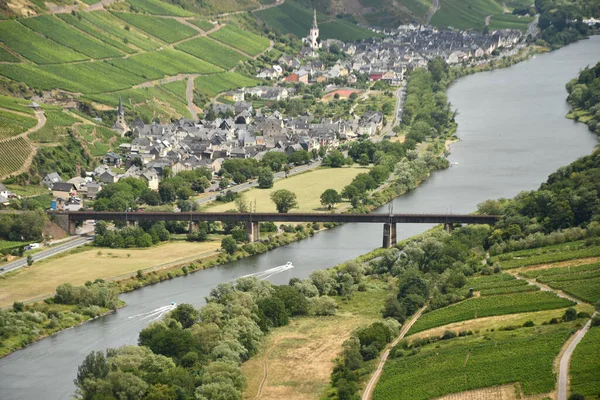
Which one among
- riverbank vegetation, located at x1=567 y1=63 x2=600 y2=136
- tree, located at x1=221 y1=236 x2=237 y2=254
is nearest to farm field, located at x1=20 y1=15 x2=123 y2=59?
riverbank vegetation, located at x1=567 y1=63 x2=600 y2=136

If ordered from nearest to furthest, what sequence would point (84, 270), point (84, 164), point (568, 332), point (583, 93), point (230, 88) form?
point (568, 332) → point (84, 270) → point (84, 164) → point (583, 93) → point (230, 88)

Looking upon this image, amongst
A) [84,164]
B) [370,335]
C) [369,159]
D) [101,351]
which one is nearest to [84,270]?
[101,351]

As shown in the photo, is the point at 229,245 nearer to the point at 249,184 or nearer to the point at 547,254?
the point at 547,254

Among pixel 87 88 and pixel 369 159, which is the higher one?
pixel 87 88

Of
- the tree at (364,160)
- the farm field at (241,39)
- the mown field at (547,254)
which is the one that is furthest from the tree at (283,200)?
the farm field at (241,39)

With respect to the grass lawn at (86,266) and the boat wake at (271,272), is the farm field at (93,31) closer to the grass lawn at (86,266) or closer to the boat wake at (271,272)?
the grass lawn at (86,266)

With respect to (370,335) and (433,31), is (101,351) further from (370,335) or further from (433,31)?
(433,31)

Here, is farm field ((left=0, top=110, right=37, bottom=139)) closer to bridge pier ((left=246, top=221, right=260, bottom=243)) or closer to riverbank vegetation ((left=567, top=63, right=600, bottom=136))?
bridge pier ((left=246, top=221, right=260, bottom=243))

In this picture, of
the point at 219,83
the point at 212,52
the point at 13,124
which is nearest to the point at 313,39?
the point at 212,52
